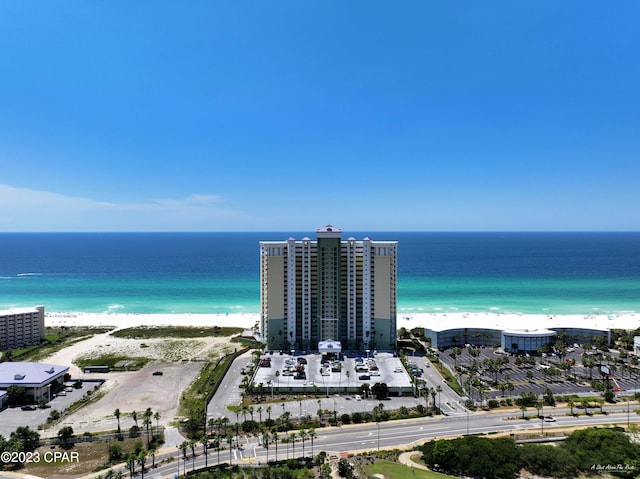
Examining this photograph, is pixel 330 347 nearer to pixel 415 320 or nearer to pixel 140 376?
pixel 140 376

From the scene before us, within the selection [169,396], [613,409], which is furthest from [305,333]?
[613,409]

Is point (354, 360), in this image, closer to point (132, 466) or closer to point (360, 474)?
point (360, 474)

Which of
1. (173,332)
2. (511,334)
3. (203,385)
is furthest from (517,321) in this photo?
(173,332)

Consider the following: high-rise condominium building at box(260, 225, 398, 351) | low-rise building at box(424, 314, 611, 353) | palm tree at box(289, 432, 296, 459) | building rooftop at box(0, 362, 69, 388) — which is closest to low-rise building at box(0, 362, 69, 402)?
building rooftop at box(0, 362, 69, 388)

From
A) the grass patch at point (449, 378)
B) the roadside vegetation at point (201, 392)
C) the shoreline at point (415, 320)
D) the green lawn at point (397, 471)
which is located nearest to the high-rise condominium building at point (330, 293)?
the grass patch at point (449, 378)

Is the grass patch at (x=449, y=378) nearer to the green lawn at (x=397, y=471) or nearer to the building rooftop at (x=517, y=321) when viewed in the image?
the building rooftop at (x=517, y=321)
